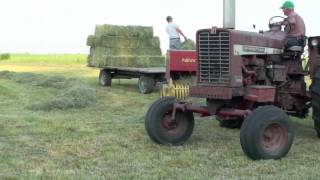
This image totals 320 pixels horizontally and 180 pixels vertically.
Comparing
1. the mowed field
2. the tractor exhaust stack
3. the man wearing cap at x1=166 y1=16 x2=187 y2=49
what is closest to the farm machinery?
the mowed field

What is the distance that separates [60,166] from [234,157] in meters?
2.09

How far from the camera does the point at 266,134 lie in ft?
24.9

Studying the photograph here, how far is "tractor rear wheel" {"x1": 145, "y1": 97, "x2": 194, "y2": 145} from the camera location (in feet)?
27.7

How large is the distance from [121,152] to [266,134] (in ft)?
5.92

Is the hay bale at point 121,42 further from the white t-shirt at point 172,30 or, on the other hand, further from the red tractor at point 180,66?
the red tractor at point 180,66

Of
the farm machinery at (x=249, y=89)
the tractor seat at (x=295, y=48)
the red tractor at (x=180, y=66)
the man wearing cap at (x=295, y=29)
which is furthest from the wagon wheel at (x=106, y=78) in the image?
the tractor seat at (x=295, y=48)

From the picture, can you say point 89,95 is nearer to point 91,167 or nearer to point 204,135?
point 204,135


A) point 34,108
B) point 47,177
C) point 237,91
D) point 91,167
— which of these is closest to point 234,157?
point 237,91

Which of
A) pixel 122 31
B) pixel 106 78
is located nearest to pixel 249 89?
pixel 106 78

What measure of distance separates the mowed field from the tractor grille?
3.04 feet

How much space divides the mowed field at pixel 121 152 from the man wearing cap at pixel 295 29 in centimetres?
143

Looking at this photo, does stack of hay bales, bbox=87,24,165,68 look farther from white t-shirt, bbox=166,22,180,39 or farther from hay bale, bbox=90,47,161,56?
white t-shirt, bbox=166,22,180,39

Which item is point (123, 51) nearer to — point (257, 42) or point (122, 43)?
point (122, 43)

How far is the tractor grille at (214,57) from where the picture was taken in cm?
800
